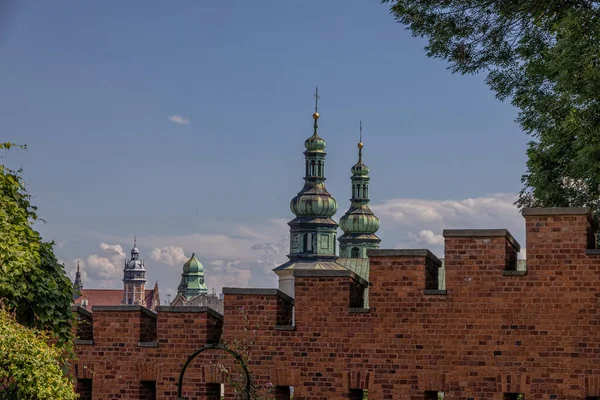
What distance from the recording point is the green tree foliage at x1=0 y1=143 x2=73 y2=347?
13297 millimetres

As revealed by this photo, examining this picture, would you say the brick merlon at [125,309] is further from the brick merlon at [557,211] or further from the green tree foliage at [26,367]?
the brick merlon at [557,211]

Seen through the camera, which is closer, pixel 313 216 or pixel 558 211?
pixel 558 211

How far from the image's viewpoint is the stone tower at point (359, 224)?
136 m

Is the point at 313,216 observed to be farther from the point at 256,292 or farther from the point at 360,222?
the point at 256,292

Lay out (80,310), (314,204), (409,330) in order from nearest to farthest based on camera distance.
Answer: (409,330) → (80,310) → (314,204)

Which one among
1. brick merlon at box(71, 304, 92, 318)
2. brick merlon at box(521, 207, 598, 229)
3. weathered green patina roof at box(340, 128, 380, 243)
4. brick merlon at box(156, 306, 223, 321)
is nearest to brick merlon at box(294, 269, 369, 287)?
brick merlon at box(156, 306, 223, 321)

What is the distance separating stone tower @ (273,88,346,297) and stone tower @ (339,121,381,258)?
3.02 meters

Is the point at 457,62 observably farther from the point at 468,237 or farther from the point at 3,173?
the point at 3,173

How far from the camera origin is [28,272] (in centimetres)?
1362

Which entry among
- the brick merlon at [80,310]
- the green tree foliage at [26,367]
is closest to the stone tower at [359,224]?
the brick merlon at [80,310]

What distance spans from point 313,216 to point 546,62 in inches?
4567

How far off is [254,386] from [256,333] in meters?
0.63

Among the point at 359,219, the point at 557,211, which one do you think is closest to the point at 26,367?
the point at 557,211

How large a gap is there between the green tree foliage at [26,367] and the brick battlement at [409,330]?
193 centimetres
